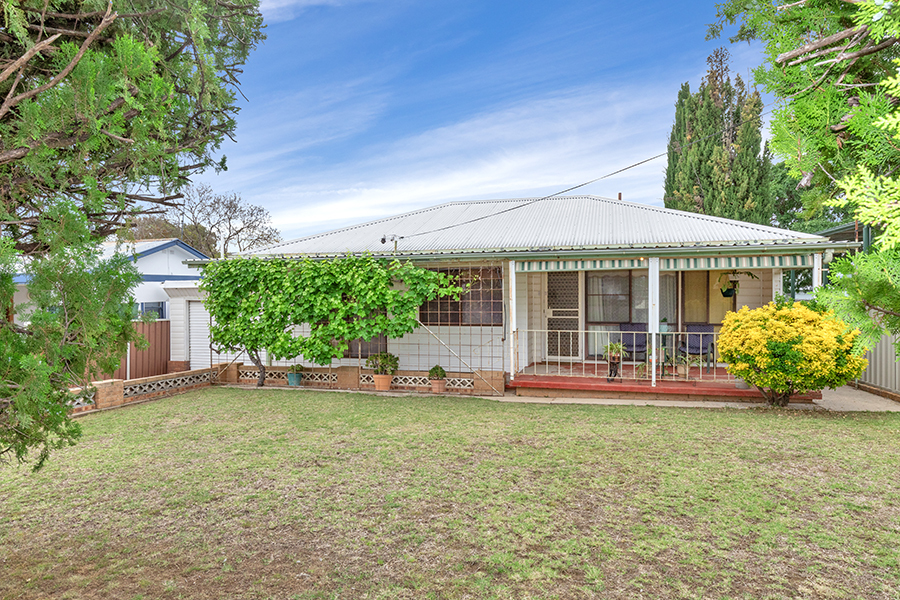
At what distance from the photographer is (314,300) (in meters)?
11.1

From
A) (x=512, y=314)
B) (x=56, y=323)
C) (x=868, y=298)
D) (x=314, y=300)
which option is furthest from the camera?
(x=314, y=300)

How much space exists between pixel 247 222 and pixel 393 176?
1479cm

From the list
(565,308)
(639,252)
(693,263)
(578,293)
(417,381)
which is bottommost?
(417,381)

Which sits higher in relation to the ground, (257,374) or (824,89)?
(824,89)

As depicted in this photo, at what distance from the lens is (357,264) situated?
1113 centimetres

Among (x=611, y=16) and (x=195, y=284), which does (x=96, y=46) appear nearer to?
(x=195, y=284)

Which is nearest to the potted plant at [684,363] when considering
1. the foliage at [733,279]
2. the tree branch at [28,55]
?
the foliage at [733,279]

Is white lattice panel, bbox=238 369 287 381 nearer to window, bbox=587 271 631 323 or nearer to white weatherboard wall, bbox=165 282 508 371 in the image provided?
white weatherboard wall, bbox=165 282 508 371

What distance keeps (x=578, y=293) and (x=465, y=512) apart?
359 inches

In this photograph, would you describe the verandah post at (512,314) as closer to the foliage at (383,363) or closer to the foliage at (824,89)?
the foliage at (383,363)

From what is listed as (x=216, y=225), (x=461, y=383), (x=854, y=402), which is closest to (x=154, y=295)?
(x=461, y=383)

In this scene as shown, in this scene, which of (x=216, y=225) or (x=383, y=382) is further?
(x=216, y=225)

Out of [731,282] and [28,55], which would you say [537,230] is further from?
[28,55]

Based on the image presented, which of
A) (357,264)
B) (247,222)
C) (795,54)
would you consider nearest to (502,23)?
(357,264)
